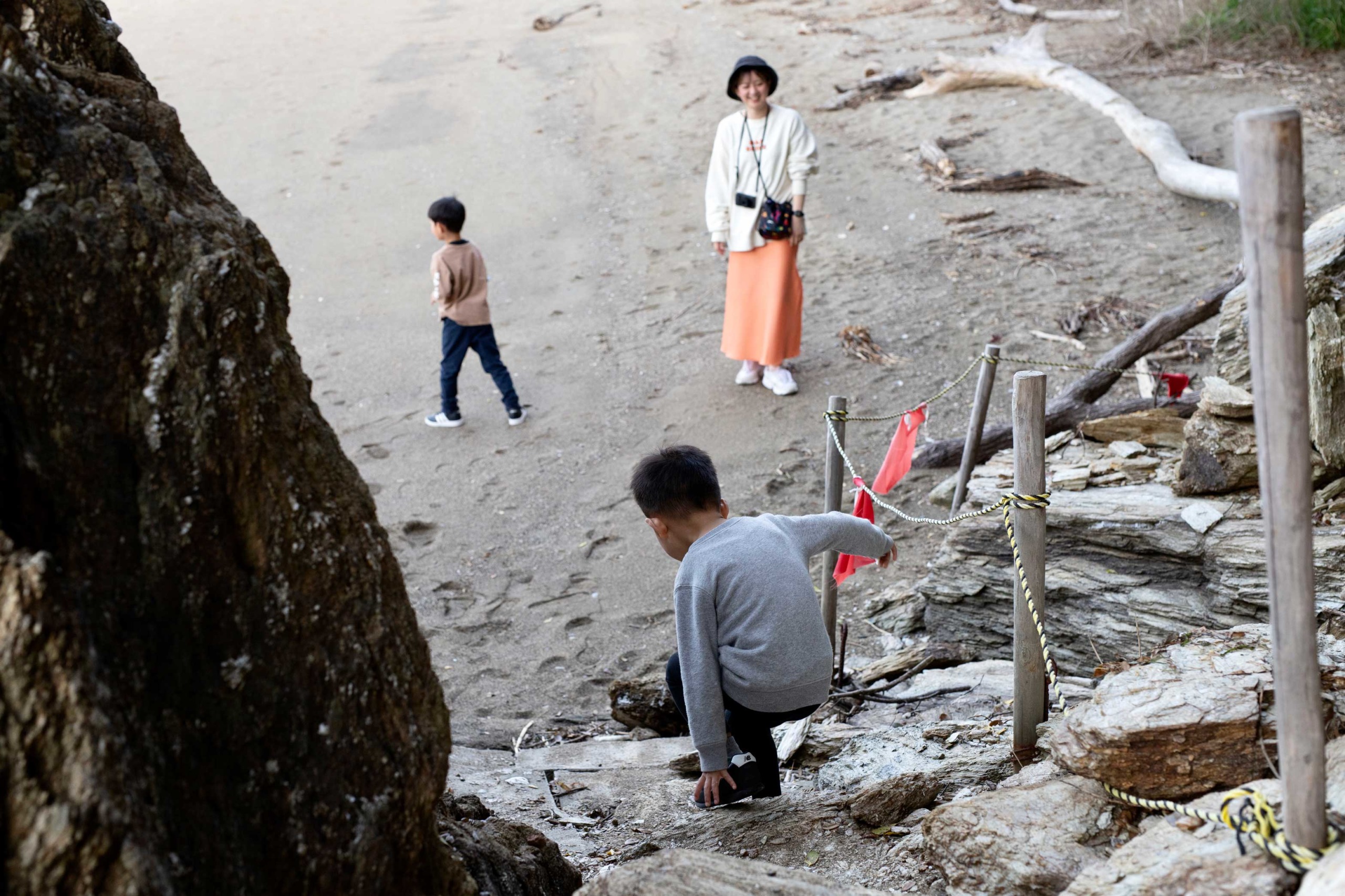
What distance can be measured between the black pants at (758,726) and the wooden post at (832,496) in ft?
3.73

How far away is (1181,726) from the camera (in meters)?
2.34

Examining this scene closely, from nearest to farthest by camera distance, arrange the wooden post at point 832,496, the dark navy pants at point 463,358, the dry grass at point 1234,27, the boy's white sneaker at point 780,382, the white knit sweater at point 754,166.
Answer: the wooden post at point 832,496
the white knit sweater at point 754,166
the dark navy pants at point 463,358
the boy's white sneaker at point 780,382
the dry grass at point 1234,27

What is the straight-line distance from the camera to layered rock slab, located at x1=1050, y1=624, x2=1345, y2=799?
2.32 m

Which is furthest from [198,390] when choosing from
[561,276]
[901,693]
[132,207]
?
[561,276]

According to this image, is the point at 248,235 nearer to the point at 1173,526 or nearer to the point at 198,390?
the point at 198,390

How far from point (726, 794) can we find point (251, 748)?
1.64 m

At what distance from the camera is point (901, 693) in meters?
4.19

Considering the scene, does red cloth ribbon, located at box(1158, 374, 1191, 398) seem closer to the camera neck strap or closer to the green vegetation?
the camera neck strap

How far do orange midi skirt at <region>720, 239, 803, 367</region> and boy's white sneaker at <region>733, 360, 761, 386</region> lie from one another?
0.12 m

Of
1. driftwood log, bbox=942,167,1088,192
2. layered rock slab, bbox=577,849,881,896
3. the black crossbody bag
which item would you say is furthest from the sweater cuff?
driftwood log, bbox=942,167,1088,192

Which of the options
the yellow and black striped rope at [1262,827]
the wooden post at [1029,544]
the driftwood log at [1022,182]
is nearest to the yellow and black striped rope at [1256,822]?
the yellow and black striped rope at [1262,827]

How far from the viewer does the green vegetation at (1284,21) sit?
12.1 metres

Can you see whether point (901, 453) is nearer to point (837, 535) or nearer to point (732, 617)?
point (837, 535)

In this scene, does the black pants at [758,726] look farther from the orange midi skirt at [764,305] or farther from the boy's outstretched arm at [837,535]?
the orange midi skirt at [764,305]
